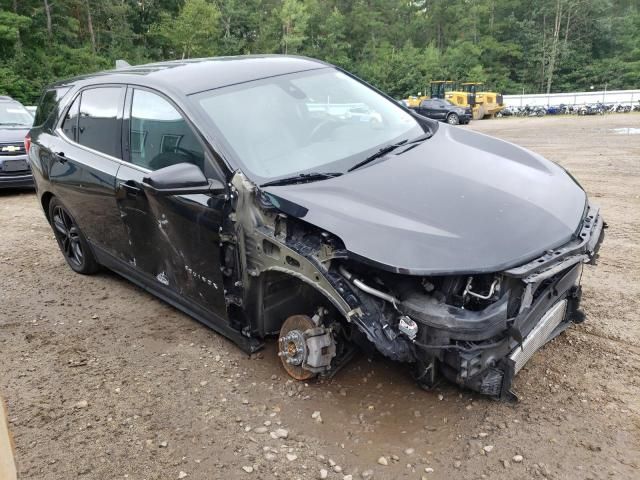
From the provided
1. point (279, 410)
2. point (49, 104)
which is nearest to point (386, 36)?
point (49, 104)

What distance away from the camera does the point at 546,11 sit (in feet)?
192

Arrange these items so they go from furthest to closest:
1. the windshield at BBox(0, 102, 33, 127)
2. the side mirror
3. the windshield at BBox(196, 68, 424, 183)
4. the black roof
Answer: the windshield at BBox(0, 102, 33, 127) < the black roof < the windshield at BBox(196, 68, 424, 183) < the side mirror

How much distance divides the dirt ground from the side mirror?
1.17 m

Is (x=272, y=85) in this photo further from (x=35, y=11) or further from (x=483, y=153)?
(x=35, y=11)

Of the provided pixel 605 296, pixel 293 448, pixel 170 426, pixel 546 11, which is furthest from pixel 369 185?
pixel 546 11

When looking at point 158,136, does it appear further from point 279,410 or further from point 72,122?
point 279,410

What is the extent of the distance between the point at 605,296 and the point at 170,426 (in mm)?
3197

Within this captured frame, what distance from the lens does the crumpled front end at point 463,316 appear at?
7.46ft

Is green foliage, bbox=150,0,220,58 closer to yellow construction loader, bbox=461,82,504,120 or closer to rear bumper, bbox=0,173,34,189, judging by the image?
yellow construction loader, bbox=461,82,504,120

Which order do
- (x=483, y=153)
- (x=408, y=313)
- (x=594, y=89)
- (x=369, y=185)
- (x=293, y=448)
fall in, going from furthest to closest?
(x=594, y=89)
(x=483, y=153)
(x=369, y=185)
(x=293, y=448)
(x=408, y=313)

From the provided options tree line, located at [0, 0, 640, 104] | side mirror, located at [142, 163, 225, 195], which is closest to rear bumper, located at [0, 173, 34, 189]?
side mirror, located at [142, 163, 225, 195]

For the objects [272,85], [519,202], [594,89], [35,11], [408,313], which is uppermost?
[35,11]

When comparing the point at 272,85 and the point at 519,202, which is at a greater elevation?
the point at 272,85

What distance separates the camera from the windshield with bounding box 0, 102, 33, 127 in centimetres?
942
